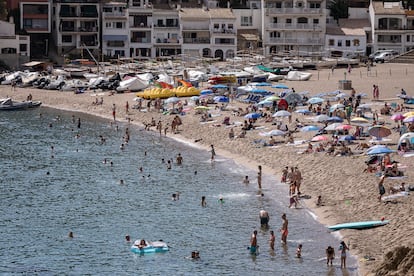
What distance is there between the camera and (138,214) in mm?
49594

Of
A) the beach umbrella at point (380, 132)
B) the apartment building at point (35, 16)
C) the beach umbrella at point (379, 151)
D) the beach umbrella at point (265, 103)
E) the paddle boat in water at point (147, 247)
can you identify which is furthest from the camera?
the apartment building at point (35, 16)

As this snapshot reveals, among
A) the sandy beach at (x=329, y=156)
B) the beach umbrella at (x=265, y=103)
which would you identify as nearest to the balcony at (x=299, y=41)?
the sandy beach at (x=329, y=156)

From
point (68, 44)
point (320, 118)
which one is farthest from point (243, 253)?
point (68, 44)

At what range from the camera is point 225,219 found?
48.0 metres

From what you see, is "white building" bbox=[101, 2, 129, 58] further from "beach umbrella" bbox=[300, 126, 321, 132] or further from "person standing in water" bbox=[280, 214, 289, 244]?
"person standing in water" bbox=[280, 214, 289, 244]

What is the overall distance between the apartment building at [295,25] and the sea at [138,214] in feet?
142

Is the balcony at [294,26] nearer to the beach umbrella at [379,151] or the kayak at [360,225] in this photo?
the beach umbrella at [379,151]

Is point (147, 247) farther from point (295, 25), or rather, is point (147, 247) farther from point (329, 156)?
point (295, 25)

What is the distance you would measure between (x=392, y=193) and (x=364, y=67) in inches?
2335

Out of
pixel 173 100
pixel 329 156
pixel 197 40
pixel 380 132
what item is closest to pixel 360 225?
pixel 329 156

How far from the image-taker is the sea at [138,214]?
4091 centimetres

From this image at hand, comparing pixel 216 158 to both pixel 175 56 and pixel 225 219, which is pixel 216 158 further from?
pixel 175 56

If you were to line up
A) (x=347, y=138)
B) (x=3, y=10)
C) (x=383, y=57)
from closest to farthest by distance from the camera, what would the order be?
(x=347, y=138), (x=383, y=57), (x=3, y=10)

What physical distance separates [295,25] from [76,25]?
84.6 feet
